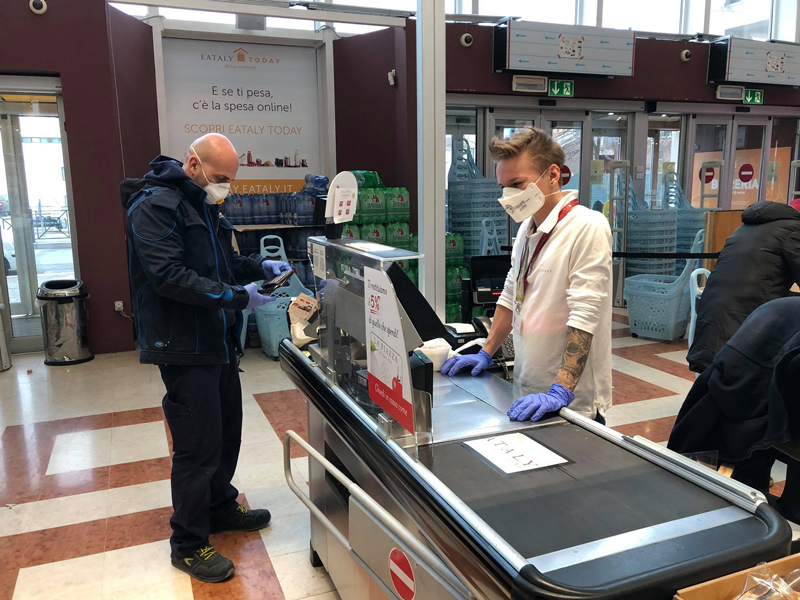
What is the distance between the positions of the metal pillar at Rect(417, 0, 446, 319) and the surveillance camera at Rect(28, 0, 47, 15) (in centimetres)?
445

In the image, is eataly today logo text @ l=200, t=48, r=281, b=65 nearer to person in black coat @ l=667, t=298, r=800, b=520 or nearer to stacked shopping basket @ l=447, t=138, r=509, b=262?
stacked shopping basket @ l=447, t=138, r=509, b=262

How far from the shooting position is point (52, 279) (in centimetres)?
604

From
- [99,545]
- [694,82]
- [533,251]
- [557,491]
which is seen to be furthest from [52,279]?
[694,82]

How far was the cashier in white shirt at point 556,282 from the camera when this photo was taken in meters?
1.79

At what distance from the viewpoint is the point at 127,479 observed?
132 inches

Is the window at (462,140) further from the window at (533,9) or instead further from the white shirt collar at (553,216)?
the white shirt collar at (553,216)

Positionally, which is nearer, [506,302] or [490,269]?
[506,302]

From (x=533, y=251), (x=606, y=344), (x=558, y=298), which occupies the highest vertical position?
(x=533, y=251)

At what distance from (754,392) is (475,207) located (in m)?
5.09

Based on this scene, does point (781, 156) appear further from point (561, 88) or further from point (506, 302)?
point (506, 302)

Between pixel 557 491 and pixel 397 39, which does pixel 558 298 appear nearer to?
pixel 557 491

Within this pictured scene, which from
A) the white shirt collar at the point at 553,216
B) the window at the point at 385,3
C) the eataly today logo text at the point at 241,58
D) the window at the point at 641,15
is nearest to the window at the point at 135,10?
the eataly today logo text at the point at 241,58

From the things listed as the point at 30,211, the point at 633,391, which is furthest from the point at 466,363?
the point at 30,211

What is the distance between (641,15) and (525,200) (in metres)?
7.65
